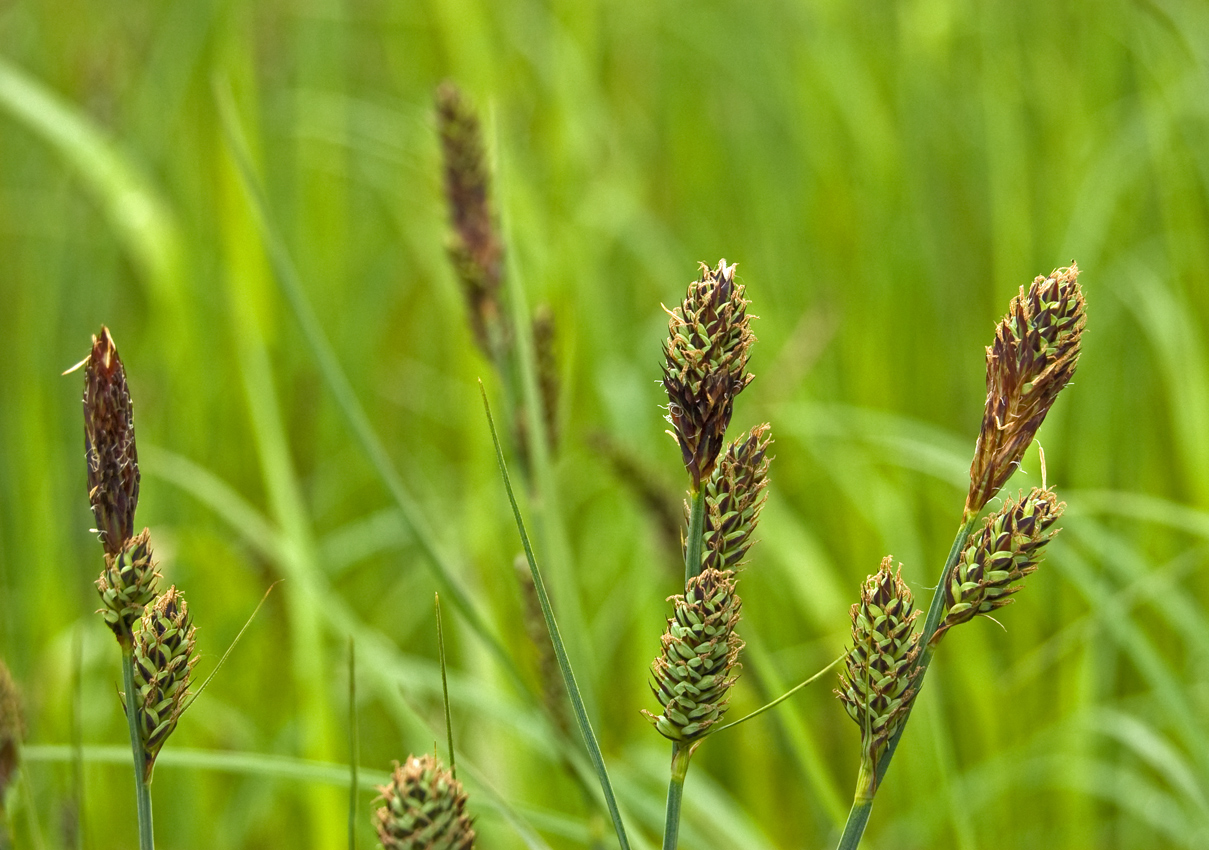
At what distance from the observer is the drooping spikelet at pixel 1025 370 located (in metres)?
0.58

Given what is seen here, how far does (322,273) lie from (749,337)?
2.91m

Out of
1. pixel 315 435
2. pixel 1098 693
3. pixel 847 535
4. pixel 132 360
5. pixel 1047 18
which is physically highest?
pixel 1047 18

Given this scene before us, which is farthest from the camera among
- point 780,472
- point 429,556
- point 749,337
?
point 780,472

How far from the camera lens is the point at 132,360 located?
10.0ft

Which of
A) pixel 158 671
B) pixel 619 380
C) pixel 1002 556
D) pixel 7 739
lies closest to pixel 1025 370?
pixel 1002 556

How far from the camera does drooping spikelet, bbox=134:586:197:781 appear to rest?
57cm

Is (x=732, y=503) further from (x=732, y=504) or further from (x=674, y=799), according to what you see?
(x=674, y=799)

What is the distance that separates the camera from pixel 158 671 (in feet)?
1.86

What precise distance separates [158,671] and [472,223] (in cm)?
81

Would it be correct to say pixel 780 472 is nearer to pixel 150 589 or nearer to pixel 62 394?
pixel 62 394

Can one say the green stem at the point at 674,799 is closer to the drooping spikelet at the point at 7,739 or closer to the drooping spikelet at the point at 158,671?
the drooping spikelet at the point at 158,671

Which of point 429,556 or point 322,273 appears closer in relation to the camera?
point 429,556

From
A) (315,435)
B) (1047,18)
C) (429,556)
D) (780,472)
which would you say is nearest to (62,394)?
(315,435)

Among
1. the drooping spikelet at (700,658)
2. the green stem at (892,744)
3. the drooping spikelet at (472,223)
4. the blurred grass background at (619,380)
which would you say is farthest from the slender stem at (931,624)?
the drooping spikelet at (472,223)
